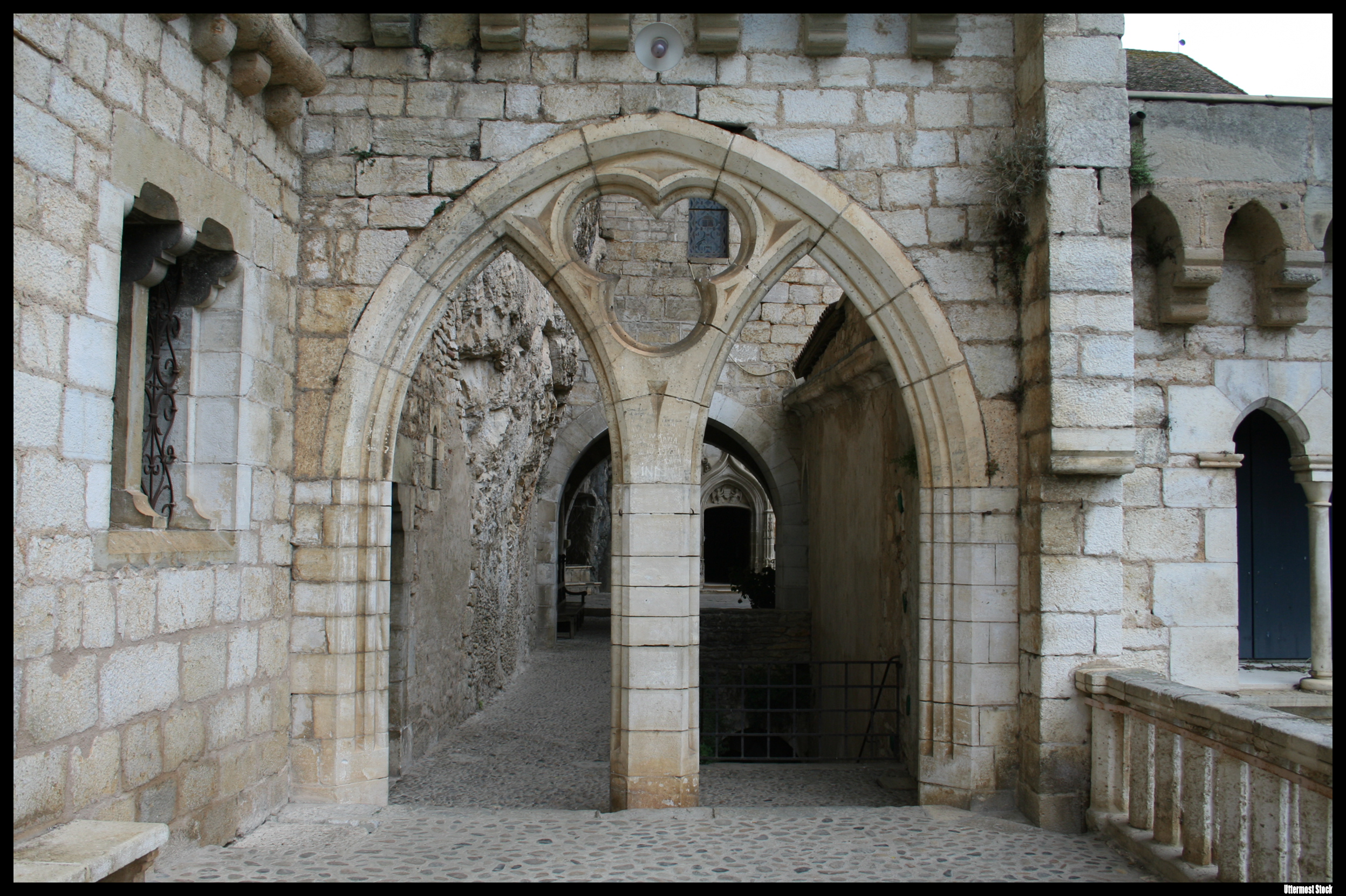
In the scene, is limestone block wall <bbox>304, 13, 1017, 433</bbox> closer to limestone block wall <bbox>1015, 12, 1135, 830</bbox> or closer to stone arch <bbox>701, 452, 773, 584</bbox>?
limestone block wall <bbox>1015, 12, 1135, 830</bbox>

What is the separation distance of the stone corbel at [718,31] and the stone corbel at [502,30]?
31.3 inches

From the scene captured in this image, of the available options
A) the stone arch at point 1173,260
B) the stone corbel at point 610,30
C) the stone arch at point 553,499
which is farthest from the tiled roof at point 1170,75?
the stone arch at point 553,499

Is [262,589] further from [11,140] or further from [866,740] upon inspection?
[866,740]

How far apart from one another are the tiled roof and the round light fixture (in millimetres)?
2711

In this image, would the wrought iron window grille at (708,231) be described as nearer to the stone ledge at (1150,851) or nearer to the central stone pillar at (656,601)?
the central stone pillar at (656,601)

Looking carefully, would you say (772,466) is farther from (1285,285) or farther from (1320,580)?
(1285,285)

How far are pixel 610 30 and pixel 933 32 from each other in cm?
146

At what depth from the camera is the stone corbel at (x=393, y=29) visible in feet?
14.0

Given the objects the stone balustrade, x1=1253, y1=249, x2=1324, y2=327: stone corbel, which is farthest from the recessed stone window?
x1=1253, y1=249, x2=1324, y2=327: stone corbel

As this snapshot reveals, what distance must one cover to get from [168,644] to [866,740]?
4.89 meters

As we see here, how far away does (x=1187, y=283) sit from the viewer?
474 centimetres

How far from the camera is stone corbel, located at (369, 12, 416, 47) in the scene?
4.27 m

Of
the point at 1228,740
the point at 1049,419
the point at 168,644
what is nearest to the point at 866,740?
the point at 1049,419
